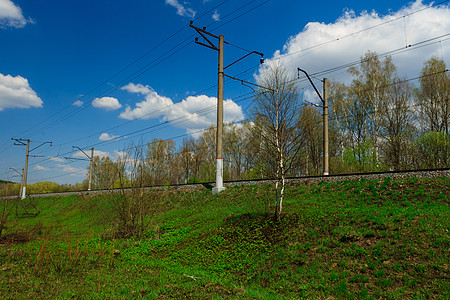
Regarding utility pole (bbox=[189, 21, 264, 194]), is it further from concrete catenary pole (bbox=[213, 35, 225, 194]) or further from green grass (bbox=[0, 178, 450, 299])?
green grass (bbox=[0, 178, 450, 299])

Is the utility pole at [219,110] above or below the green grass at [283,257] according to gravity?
above

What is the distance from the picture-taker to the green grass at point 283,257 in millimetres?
5883

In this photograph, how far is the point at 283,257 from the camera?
7.71 meters

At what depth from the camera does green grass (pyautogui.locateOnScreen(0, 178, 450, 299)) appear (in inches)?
232

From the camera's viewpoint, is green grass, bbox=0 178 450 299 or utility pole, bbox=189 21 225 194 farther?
utility pole, bbox=189 21 225 194

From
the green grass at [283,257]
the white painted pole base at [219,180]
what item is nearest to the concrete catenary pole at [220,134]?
the white painted pole base at [219,180]

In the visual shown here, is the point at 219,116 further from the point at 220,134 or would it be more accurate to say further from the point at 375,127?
the point at 375,127

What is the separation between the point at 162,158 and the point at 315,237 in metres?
42.6

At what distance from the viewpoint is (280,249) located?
814 centimetres

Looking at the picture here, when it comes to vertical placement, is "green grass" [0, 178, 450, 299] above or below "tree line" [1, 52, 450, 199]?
below

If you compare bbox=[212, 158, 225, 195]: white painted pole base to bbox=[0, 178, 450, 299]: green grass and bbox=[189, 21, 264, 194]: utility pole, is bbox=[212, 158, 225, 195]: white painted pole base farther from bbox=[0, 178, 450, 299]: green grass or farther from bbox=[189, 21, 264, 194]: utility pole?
bbox=[0, 178, 450, 299]: green grass

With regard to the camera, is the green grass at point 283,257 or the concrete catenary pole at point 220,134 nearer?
the green grass at point 283,257

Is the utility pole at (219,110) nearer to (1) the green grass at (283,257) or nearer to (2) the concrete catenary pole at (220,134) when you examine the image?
(2) the concrete catenary pole at (220,134)

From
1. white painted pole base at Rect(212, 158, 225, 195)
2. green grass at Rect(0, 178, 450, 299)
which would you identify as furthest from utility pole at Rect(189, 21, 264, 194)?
green grass at Rect(0, 178, 450, 299)
